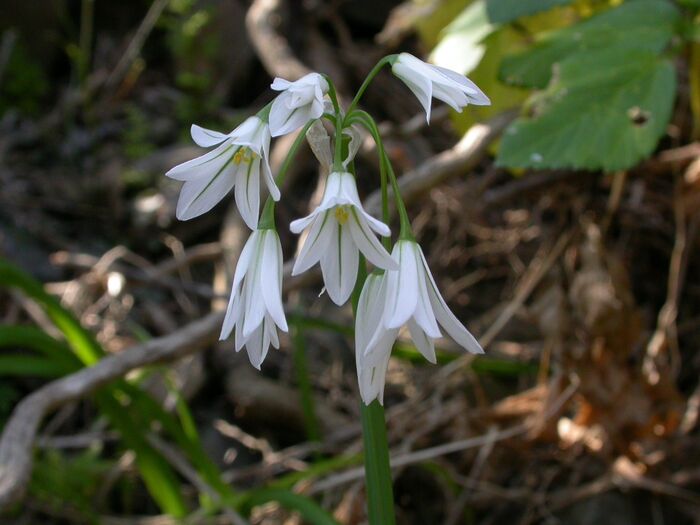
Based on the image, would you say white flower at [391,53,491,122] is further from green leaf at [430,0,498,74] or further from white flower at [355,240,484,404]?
green leaf at [430,0,498,74]

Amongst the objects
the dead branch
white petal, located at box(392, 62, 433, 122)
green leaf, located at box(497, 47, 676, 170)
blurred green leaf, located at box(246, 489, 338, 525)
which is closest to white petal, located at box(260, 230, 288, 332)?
white petal, located at box(392, 62, 433, 122)

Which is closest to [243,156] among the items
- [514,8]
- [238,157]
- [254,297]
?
[238,157]

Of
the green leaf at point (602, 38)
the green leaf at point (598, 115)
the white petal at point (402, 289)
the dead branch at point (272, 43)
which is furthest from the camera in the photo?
the dead branch at point (272, 43)

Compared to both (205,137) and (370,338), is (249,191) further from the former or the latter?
(370,338)

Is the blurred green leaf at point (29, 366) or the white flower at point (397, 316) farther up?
the white flower at point (397, 316)

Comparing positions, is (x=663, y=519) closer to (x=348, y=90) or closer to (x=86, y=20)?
(x=348, y=90)

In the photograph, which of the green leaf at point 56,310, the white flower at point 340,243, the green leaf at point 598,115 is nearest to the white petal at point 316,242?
the white flower at point 340,243

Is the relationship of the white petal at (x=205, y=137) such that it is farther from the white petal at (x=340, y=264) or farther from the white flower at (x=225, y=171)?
the white petal at (x=340, y=264)
